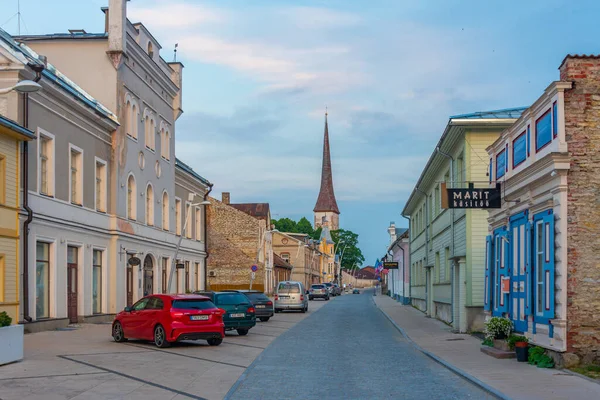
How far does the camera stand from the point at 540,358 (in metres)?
15.6

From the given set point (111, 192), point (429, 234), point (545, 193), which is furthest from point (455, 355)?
point (429, 234)

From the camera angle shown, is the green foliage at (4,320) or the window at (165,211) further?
the window at (165,211)

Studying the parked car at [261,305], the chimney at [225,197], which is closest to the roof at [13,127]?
the parked car at [261,305]

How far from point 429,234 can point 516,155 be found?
2162 centimetres

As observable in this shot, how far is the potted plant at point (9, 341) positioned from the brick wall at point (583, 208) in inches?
437

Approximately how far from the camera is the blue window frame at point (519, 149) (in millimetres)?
17922

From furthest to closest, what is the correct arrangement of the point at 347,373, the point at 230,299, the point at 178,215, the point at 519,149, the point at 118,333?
the point at 178,215 < the point at 230,299 < the point at 118,333 < the point at 519,149 < the point at 347,373

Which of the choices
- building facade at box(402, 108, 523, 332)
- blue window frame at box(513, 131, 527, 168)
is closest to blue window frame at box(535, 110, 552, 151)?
blue window frame at box(513, 131, 527, 168)

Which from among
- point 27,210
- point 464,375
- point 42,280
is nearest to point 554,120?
point 464,375

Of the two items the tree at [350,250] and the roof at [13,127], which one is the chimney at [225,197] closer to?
the roof at [13,127]

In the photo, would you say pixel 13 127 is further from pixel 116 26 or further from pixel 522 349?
pixel 116 26

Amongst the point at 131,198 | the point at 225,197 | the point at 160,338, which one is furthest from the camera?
the point at 225,197

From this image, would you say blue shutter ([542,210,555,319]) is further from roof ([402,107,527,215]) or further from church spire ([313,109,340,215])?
church spire ([313,109,340,215])

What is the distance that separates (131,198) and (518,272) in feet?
68.1
